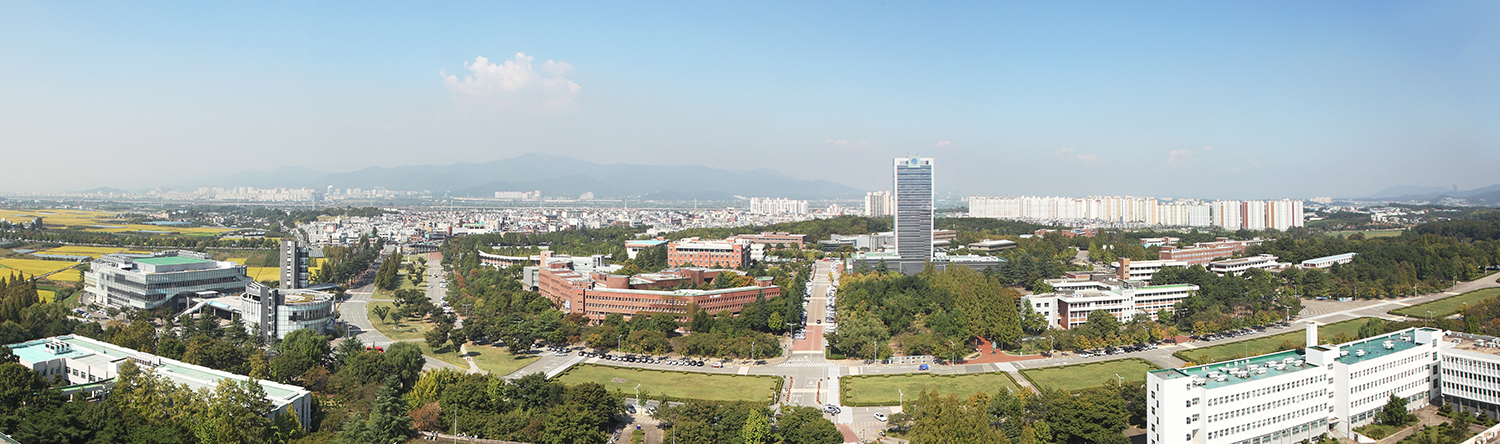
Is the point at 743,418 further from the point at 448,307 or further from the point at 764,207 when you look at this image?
the point at 764,207

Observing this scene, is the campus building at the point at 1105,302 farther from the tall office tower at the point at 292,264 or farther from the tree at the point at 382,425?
the tall office tower at the point at 292,264

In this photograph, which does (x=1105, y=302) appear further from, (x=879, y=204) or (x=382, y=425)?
(x=879, y=204)

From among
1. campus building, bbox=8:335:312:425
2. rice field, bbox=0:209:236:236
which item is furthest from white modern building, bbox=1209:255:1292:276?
rice field, bbox=0:209:236:236

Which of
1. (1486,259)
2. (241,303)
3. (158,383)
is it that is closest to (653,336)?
(158,383)

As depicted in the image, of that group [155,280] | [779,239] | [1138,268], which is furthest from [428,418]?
[779,239]

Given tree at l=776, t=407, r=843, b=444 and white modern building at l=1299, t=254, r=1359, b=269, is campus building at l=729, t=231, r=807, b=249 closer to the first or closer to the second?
white modern building at l=1299, t=254, r=1359, b=269

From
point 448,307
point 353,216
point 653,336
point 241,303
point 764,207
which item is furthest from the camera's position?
point 764,207
